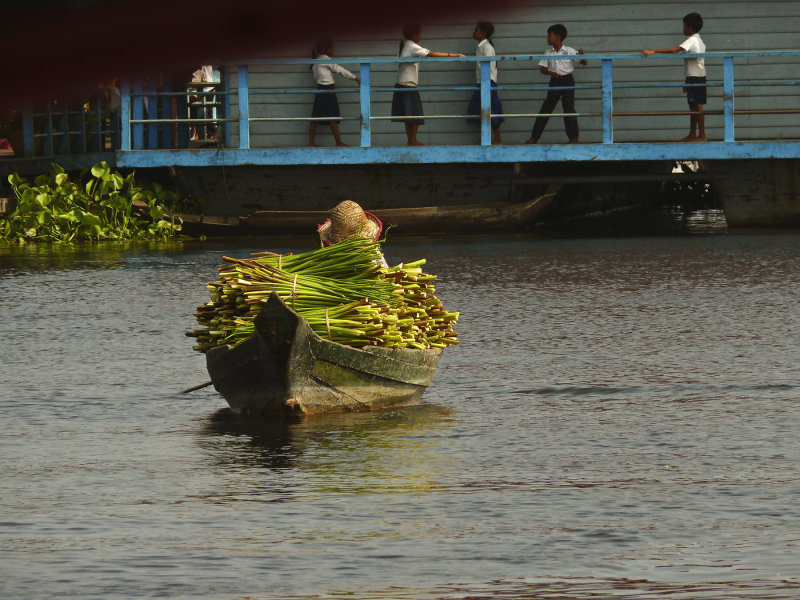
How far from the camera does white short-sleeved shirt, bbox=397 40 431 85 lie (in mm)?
20344

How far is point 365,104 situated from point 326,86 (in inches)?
46.2

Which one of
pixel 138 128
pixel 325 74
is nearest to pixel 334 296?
pixel 325 74

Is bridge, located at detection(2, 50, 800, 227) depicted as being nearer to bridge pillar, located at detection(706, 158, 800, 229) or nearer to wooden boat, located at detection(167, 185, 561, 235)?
bridge pillar, located at detection(706, 158, 800, 229)

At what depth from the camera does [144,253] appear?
1992 cm

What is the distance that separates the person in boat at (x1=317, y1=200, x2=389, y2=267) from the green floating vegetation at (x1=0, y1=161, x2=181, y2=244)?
1292cm

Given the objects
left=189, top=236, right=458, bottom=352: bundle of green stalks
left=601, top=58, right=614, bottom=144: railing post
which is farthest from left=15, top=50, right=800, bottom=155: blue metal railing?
left=189, top=236, right=458, bottom=352: bundle of green stalks

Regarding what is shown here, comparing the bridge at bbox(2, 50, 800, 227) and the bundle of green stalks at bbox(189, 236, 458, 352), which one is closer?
the bundle of green stalks at bbox(189, 236, 458, 352)

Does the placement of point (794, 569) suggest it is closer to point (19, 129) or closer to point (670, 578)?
point (670, 578)

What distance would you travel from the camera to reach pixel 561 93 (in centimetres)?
2094

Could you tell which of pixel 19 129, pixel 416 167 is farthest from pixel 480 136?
pixel 19 129

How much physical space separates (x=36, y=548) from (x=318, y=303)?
3366 mm

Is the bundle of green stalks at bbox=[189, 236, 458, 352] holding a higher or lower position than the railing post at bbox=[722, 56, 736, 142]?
lower

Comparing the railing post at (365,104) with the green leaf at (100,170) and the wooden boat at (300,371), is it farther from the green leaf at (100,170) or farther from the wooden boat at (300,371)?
the wooden boat at (300,371)

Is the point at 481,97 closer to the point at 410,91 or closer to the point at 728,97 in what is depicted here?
the point at 410,91
